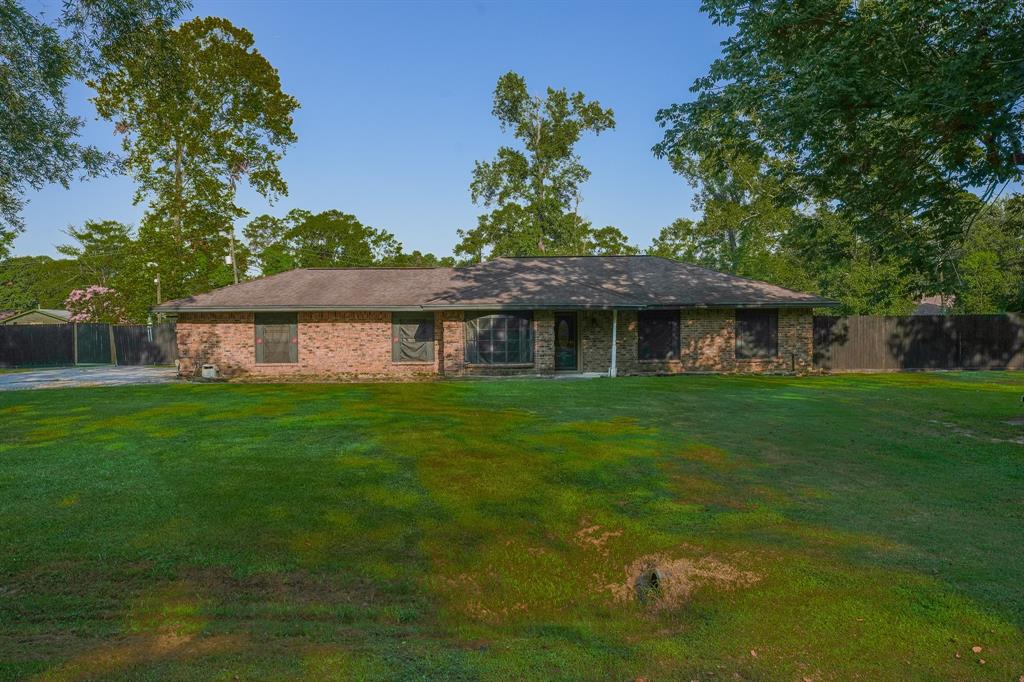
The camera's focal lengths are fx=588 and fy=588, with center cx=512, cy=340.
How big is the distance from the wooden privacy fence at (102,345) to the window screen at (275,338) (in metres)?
10.3

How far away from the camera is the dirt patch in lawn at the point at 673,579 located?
417 cm

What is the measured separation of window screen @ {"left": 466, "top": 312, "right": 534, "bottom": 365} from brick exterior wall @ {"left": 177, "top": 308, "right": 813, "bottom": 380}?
1215 millimetres

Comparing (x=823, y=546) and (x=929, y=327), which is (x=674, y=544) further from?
(x=929, y=327)

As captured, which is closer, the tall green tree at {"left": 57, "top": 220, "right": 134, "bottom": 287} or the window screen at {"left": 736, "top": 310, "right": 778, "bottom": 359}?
the window screen at {"left": 736, "top": 310, "right": 778, "bottom": 359}

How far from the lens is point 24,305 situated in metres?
48.8

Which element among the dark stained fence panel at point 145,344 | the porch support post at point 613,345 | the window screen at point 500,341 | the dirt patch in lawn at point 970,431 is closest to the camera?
the dirt patch in lawn at point 970,431

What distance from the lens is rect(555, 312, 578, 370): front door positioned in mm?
20719

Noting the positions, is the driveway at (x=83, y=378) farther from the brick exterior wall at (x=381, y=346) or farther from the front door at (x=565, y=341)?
the front door at (x=565, y=341)

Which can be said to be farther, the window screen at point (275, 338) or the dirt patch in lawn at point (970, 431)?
the window screen at point (275, 338)

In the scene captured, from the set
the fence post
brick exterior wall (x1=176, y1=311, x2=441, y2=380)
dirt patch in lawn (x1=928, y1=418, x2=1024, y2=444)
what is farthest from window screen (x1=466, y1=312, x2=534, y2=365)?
the fence post

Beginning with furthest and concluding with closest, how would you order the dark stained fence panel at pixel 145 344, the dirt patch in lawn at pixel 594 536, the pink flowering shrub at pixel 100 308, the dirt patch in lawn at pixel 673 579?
the pink flowering shrub at pixel 100 308 < the dark stained fence panel at pixel 145 344 < the dirt patch in lawn at pixel 594 536 < the dirt patch in lawn at pixel 673 579

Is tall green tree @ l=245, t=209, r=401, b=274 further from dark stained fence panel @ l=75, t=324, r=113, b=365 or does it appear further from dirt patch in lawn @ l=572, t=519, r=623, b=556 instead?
dirt patch in lawn @ l=572, t=519, r=623, b=556

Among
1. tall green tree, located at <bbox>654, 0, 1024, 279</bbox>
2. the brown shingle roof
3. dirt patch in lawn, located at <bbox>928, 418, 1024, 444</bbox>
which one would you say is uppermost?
tall green tree, located at <bbox>654, 0, 1024, 279</bbox>

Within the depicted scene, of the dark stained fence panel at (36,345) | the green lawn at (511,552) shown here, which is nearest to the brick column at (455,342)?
the green lawn at (511,552)
